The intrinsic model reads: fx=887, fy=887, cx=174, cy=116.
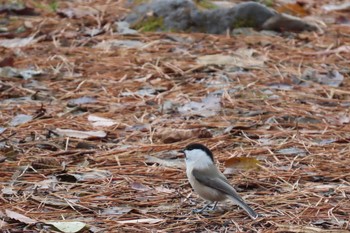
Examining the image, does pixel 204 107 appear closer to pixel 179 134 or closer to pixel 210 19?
pixel 179 134

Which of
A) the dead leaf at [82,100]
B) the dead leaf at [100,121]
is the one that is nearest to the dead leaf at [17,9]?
the dead leaf at [82,100]

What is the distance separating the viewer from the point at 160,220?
12.2ft

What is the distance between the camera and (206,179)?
3877mm

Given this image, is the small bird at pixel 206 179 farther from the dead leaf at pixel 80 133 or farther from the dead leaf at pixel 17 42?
the dead leaf at pixel 17 42

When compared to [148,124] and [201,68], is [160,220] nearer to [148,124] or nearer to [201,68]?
[148,124]

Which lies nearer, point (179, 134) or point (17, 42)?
point (179, 134)

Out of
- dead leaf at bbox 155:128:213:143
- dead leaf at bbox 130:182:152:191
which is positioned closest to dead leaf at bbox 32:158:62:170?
dead leaf at bbox 130:182:152:191

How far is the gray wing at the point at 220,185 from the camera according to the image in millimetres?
3680

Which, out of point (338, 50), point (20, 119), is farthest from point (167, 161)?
point (338, 50)

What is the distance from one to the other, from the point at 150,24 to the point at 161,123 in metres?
2.48

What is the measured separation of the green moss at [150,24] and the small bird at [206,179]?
3.64 metres

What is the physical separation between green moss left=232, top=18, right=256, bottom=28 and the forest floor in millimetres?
208

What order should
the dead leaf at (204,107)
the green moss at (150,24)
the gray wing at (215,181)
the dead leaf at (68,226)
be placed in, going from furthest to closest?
the green moss at (150,24) → the dead leaf at (204,107) → the gray wing at (215,181) → the dead leaf at (68,226)

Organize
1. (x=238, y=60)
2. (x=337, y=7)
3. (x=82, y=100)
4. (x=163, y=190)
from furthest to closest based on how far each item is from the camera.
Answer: (x=337, y=7) → (x=238, y=60) → (x=82, y=100) → (x=163, y=190)
